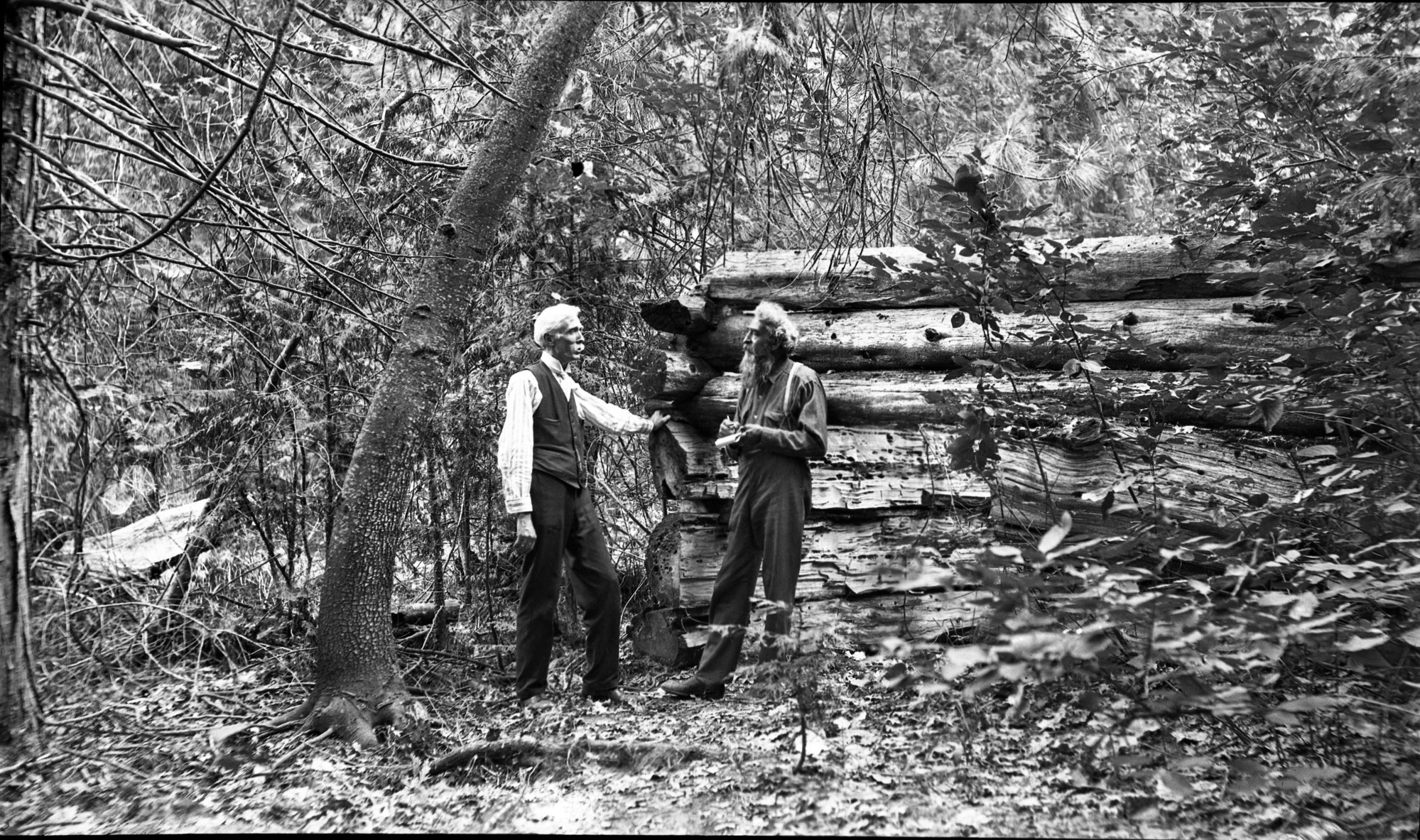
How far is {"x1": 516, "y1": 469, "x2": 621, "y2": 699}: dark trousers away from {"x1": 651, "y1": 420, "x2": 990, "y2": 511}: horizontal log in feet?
3.56

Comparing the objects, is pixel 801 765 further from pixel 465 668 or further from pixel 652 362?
pixel 652 362

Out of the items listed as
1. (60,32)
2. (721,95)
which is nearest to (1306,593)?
(721,95)

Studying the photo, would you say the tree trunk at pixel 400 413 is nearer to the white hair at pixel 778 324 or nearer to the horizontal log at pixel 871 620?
the white hair at pixel 778 324

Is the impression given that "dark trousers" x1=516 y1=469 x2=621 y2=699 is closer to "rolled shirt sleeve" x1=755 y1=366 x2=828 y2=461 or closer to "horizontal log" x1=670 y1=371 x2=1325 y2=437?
"rolled shirt sleeve" x1=755 y1=366 x2=828 y2=461

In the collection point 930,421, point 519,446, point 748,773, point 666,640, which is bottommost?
point 748,773

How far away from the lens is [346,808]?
4.33 m

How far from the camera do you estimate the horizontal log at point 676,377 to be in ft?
23.5

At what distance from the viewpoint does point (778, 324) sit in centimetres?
594

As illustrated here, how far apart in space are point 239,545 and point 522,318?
9.13 feet

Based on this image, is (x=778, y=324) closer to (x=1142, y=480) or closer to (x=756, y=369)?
(x=756, y=369)

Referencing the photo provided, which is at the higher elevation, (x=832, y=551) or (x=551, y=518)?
(x=551, y=518)

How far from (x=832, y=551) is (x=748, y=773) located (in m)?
2.42

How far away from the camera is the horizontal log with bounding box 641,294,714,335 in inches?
280

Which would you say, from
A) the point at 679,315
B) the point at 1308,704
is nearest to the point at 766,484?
the point at 679,315
